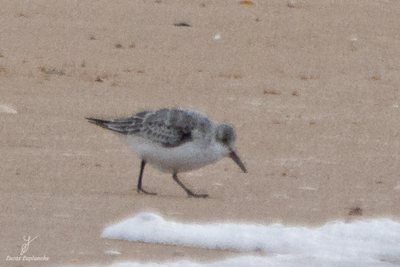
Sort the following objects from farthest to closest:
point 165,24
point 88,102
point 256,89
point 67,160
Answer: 1. point 165,24
2. point 256,89
3. point 88,102
4. point 67,160

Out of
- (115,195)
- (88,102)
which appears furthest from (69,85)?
(115,195)

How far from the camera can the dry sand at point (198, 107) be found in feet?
28.3

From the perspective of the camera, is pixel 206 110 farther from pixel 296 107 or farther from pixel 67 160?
pixel 67 160

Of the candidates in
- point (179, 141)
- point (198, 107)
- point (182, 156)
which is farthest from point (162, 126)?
point (198, 107)

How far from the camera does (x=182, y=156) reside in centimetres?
924

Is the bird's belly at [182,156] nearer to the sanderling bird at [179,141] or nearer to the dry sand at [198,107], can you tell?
the sanderling bird at [179,141]

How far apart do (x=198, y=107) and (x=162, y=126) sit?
3.80m

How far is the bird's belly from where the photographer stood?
923 centimetres

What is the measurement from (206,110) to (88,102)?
134 centimetres

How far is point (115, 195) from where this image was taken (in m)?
9.12
